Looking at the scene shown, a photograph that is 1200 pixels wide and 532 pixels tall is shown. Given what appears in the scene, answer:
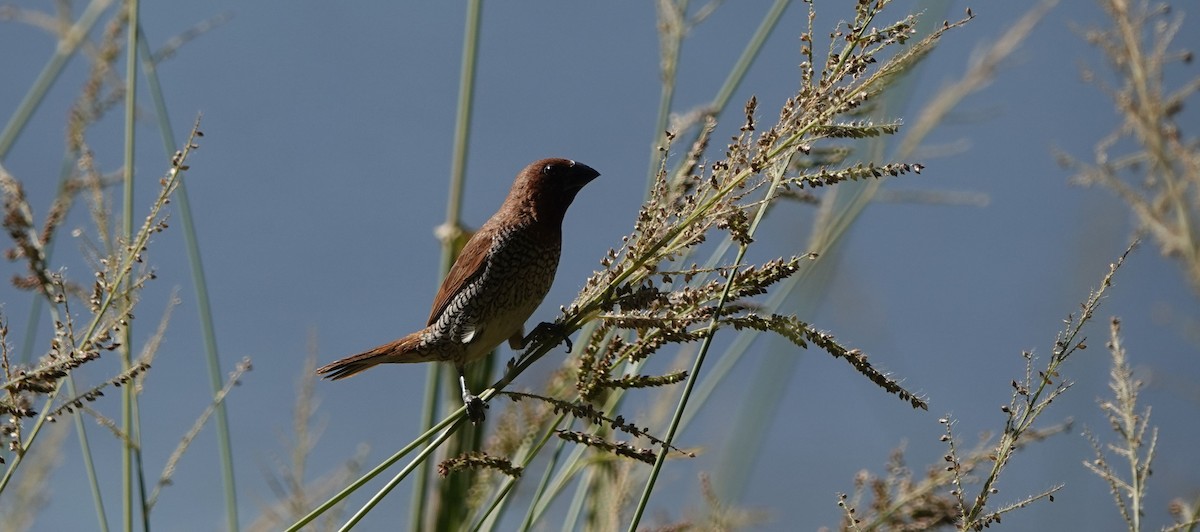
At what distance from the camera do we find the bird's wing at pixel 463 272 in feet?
8.68

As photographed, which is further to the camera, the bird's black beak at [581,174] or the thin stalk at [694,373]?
the bird's black beak at [581,174]

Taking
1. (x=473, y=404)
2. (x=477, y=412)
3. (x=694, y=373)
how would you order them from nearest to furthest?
(x=694, y=373) < (x=473, y=404) < (x=477, y=412)

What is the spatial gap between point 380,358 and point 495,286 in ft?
1.20

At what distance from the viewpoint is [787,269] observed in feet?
4.48

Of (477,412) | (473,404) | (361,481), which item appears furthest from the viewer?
(477,412)

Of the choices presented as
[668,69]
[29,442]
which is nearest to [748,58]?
[668,69]

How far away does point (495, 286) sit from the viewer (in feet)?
8.53

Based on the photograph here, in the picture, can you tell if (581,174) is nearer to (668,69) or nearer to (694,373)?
(668,69)

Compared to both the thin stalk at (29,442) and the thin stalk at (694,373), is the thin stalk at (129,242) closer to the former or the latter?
the thin stalk at (29,442)

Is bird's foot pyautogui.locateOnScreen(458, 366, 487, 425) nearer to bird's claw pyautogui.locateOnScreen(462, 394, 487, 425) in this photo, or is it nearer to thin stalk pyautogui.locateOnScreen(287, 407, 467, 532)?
bird's claw pyautogui.locateOnScreen(462, 394, 487, 425)

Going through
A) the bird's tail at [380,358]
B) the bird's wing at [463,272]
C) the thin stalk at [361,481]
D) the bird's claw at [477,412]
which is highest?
the bird's wing at [463,272]

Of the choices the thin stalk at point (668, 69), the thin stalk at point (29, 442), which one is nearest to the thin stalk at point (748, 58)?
the thin stalk at point (668, 69)

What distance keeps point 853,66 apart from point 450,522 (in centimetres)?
109

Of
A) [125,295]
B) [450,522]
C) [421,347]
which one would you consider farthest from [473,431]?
[125,295]
